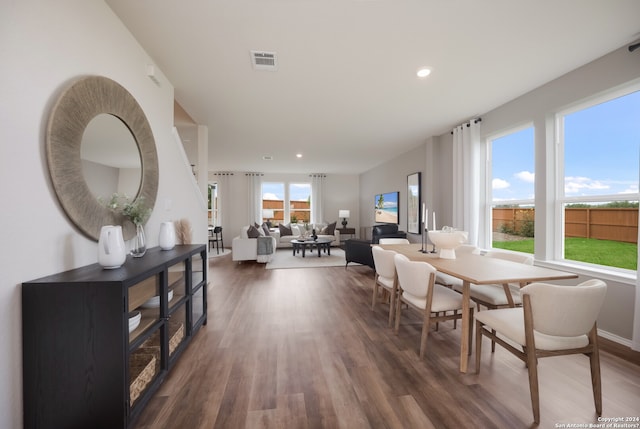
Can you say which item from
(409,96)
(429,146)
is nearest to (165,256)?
(409,96)

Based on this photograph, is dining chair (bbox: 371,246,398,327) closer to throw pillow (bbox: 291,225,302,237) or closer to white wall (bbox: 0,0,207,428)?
white wall (bbox: 0,0,207,428)

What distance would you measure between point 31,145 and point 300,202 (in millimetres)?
8352

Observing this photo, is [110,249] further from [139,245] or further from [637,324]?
[637,324]

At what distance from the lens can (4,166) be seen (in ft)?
3.53

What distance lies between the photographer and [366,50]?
2189mm

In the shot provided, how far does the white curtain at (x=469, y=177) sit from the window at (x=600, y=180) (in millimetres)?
1054

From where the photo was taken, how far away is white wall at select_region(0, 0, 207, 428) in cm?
108

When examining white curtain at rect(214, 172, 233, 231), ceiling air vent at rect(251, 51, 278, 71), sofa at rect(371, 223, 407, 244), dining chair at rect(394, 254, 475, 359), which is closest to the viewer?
dining chair at rect(394, 254, 475, 359)

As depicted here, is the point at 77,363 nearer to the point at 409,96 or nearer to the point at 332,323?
the point at 332,323

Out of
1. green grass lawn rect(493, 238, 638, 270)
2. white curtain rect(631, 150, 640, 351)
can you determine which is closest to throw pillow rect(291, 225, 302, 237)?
green grass lawn rect(493, 238, 638, 270)

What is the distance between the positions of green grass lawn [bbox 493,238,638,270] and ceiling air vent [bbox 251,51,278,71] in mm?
3732

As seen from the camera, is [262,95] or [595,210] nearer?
[595,210]

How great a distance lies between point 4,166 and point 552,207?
4454 mm

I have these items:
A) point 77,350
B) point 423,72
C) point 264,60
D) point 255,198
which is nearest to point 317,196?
point 255,198
